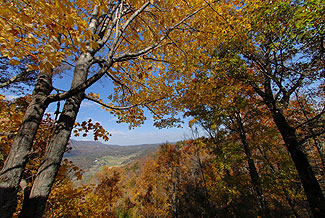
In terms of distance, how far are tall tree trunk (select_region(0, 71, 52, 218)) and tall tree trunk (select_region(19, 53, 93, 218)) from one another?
0.52 feet

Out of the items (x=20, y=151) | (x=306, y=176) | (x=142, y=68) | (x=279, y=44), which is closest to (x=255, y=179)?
(x=306, y=176)

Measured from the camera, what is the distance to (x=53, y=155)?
154 centimetres

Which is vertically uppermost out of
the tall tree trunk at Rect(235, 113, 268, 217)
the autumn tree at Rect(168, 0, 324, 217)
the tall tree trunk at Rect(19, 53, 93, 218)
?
the autumn tree at Rect(168, 0, 324, 217)

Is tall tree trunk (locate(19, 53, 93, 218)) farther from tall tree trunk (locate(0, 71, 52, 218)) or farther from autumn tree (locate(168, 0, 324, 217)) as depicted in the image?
autumn tree (locate(168, 0, 324, 217))

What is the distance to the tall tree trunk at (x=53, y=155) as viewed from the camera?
A: 52.9 inches

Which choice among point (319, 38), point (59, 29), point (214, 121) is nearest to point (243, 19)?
point (319, 38)

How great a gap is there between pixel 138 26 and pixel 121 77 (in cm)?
154

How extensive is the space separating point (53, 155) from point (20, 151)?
34 cm

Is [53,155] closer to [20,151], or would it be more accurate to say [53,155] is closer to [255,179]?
[20,151]

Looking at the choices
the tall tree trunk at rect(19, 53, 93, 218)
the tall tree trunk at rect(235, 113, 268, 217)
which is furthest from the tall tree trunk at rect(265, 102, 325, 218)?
the tall tree trunk at rect(19, 53, 93, 218)

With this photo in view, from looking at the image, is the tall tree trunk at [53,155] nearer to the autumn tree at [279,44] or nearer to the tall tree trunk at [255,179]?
the autumn tree at [279,44]

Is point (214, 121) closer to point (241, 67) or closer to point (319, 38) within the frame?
point (241, 67)

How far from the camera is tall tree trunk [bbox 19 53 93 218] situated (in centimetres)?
134

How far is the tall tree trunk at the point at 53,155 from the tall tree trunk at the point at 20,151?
16 cm
